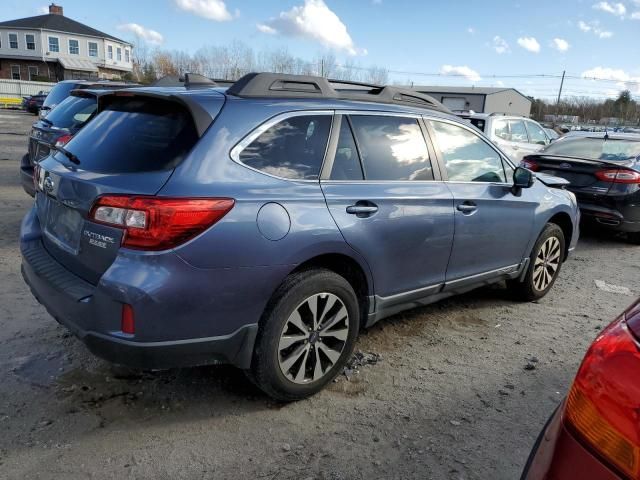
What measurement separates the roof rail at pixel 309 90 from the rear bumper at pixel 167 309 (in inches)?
42.6

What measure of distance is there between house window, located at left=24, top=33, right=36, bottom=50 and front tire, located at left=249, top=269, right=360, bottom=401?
66.1 m

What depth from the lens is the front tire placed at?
2.87 meters

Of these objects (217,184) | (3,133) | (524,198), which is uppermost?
(217,184)

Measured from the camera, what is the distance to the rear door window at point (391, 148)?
341cm

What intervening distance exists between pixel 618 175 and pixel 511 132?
4.45m

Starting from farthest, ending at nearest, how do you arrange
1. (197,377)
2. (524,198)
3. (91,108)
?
(91,108), (524,198), (197,377)

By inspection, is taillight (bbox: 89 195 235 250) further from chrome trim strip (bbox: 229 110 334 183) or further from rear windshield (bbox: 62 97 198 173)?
chrome trim strip (bbox: 229 110 334 183)

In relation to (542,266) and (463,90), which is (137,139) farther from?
(463,90)

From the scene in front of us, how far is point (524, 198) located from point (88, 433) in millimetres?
3774

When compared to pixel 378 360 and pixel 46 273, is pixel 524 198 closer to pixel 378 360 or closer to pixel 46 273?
pixel 378 360

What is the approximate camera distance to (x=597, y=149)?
26.1 feet

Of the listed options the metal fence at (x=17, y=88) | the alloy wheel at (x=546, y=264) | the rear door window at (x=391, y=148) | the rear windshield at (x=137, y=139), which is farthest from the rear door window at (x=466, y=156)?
the metal fence at (x=17, y=88)

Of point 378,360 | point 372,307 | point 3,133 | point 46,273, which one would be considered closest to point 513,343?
point 378,360

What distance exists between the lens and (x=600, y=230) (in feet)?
28.3
